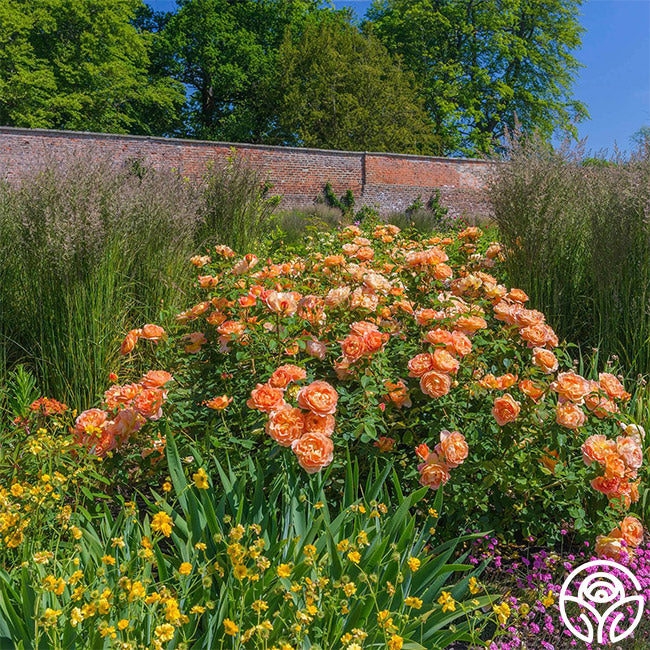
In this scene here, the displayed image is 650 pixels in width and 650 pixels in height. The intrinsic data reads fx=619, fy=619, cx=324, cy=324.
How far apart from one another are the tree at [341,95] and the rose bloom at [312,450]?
21462 millimetres

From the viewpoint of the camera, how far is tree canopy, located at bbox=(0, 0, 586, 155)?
72.2ft

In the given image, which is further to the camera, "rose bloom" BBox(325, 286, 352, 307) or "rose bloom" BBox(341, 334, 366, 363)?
"rose bloom" BBox(325, 286, 352, 307)

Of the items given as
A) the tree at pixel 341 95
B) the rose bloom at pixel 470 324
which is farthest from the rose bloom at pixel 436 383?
the tree at pixel 341 95

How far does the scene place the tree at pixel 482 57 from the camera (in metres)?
26.0

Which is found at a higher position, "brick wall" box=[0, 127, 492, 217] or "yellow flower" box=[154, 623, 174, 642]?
"brick wall" box=[0, 127, 492, 217]

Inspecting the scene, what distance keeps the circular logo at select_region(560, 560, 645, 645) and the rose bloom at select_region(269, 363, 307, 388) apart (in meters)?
1.06

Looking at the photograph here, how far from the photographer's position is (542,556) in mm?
2336

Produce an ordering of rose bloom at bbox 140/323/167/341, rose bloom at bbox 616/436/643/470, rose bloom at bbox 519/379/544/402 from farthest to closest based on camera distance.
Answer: rose bloom at bbox 140/323/167/341
rose bloom at bbox 519/379/544/402
rose bloom at bbox 616/436/643/470

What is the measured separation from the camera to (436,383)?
2.18 m

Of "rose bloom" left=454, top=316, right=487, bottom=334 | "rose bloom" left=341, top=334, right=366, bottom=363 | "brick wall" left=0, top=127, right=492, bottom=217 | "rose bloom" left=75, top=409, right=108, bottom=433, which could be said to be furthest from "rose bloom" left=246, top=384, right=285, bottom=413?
"brick wall" left=0, top=127, right=492, bottom=217

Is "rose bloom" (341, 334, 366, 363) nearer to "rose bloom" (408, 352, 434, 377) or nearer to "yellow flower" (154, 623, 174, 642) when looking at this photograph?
"rose bloom" (408, 352, 434, 377)

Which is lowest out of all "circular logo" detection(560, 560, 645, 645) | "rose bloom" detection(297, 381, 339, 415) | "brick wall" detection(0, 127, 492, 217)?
"circular logo" detection(560, 560, 645, 645)

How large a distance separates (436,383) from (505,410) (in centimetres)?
25

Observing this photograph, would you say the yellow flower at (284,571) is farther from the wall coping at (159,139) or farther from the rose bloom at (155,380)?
the wall coping at (159,139)
